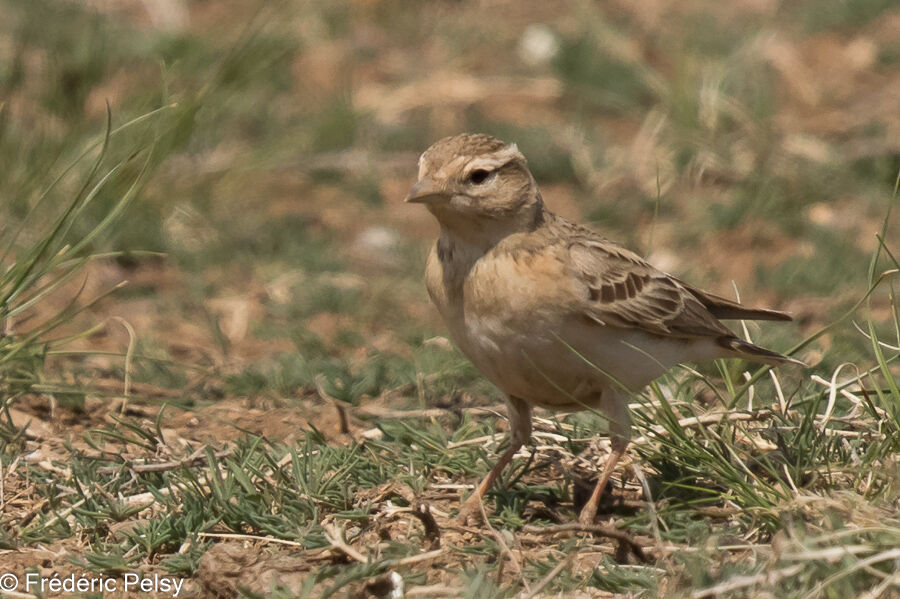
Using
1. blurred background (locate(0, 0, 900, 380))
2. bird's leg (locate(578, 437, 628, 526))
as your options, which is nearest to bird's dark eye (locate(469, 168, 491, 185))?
bird's leg (locate(578, 437, 628, 526))


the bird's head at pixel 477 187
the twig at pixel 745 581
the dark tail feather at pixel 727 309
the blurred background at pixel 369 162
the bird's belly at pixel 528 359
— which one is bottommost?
the blurred background at pixel 369 162

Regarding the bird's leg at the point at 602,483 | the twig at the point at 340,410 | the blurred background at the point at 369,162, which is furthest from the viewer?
the blurred background at the point at 369,162

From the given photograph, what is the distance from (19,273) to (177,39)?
6.30 meters

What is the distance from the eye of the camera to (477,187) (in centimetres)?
496

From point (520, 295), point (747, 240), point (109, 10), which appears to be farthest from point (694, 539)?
point (109, 10)

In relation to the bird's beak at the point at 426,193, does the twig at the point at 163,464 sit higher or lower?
lower

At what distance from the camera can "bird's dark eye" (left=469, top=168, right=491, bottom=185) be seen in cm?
494

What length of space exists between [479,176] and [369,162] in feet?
19.2

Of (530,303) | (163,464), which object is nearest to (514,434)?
(530,303)

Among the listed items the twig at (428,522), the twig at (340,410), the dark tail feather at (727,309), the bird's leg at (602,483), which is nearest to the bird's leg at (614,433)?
the bird's leg at (602,483)

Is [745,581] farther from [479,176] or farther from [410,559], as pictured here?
[479,176]

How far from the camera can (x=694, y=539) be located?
448 centimetres

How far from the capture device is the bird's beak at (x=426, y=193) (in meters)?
4.75

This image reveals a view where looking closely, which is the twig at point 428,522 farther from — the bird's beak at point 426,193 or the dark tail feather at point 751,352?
the dark tail feather at point 751,352
